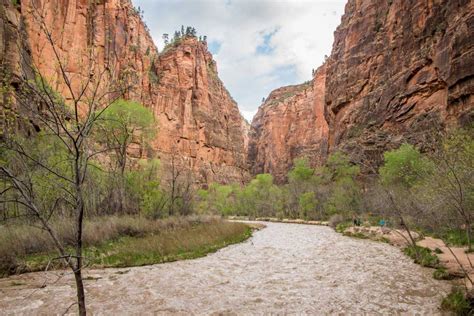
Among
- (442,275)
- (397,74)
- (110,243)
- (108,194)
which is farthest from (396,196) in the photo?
(108,194)

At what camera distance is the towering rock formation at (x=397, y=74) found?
31.2m

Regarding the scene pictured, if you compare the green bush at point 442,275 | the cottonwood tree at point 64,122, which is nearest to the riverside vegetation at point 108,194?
the cottonwood tree at point 64,122

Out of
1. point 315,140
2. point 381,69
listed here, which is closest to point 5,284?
point 381,69

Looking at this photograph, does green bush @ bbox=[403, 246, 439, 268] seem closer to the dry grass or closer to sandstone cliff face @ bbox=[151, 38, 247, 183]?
the dry grass

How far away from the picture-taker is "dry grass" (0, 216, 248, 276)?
12.0m

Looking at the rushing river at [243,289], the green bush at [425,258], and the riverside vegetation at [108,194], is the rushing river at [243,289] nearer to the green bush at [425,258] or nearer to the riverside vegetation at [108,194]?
the green bush at [425,258]

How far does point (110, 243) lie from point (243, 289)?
941 centimetres

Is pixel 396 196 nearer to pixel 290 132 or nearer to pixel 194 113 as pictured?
pixel 194 113

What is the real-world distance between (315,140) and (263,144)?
3183cm

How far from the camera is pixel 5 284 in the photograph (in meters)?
9.62

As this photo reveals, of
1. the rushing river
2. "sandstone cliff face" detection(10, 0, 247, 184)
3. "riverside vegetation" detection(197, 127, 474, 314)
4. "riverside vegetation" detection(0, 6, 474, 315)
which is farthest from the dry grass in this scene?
"sandstone cliff face" detection(10, 0, 247, 184)

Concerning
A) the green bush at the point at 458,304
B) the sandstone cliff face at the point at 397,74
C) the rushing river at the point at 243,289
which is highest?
the sandstone cliff face at the point at 397,74

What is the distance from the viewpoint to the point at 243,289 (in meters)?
9.34

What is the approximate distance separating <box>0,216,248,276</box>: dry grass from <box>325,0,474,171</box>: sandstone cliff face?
19.0 m
